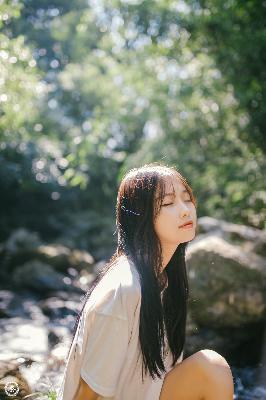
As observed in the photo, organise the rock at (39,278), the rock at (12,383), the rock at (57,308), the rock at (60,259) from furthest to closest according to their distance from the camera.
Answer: the rock at (60,259)
the rock at (39,278)
the rock at (57,308)
the rock at (12,383)

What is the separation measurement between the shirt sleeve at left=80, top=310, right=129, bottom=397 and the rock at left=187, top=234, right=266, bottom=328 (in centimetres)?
440

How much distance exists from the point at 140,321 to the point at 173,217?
1.80ft

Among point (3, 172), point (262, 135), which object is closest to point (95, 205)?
point (3, 172)

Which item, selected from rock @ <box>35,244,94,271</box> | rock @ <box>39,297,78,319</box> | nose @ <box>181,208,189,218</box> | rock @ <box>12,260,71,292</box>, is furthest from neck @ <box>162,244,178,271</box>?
rock @ <box>35,244,94,271</box>

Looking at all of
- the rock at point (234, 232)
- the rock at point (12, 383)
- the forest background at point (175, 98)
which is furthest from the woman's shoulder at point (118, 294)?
the rock at point (234, 232)

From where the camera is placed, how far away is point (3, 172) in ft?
48.1

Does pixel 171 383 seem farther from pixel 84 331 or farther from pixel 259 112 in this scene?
pixel 259 112

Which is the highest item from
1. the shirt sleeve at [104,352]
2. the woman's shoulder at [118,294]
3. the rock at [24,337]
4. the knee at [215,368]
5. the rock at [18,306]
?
the woman's shoulder at [118,294]

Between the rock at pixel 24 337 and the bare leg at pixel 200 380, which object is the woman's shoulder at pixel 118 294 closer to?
the bare leg at pixel 200 380

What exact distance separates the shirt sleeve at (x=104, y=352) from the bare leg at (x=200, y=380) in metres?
0.58

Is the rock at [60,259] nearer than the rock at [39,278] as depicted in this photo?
No

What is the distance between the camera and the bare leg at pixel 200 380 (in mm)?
2127

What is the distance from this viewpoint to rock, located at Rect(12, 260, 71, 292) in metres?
11.9

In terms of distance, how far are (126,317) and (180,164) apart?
32.1 feet
